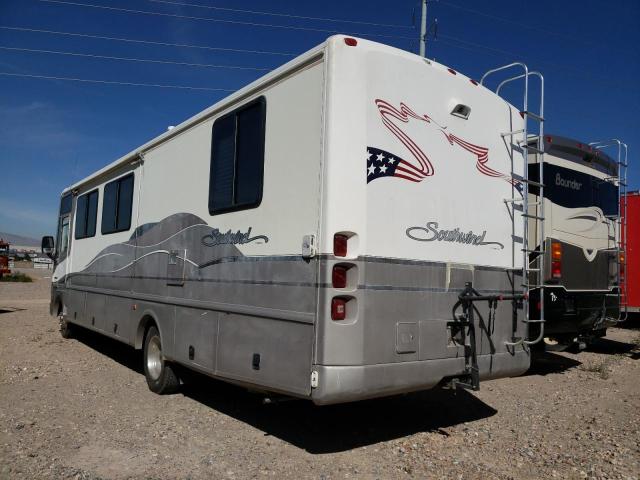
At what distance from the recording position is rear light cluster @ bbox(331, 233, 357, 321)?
391 centimetres

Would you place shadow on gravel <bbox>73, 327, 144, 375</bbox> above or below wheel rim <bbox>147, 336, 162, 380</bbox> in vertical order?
below

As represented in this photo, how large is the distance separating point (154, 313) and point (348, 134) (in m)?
3.37

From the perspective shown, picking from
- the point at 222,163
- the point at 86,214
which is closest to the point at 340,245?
the point at 222,163

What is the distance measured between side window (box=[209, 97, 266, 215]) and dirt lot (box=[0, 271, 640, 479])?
203 cm

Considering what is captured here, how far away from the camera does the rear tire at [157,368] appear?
20.0 ft

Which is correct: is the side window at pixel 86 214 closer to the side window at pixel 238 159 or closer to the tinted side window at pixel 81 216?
the tinted side window at pixel 81 216

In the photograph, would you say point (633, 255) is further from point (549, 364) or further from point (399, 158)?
point (399, 158)

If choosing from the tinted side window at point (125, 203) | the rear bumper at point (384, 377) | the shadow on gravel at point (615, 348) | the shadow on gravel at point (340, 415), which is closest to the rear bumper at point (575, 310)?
the shadow on gravel at point (340, 415)

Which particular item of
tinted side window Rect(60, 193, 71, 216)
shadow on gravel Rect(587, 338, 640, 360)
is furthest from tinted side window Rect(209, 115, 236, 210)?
Result: shadow on gravel Rect(587, 338, 640, 360)

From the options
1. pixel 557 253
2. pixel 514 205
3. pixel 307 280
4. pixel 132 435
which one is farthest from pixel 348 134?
pixel 557 253

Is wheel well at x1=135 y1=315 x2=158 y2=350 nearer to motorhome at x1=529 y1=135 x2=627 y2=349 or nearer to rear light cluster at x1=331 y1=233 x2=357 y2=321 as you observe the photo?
rear light cluster at x1=331 y1=233 x2=357 y2=321

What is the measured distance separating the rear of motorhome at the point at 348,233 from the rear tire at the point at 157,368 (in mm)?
42

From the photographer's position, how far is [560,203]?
7020 millimetres

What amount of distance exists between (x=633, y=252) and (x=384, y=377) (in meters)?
7.71
